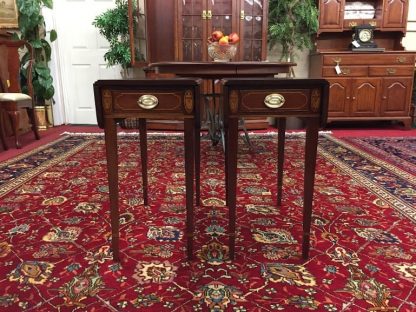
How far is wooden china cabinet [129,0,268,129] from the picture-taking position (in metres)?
4.33

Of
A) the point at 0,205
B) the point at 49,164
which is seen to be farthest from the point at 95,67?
the point at 0,205

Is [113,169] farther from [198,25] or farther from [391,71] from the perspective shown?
[391,71]

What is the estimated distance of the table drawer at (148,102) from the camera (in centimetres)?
126

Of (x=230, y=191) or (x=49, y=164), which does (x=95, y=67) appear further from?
(x=230, y=191)

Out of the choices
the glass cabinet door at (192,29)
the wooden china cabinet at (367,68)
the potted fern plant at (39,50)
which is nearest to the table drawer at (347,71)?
the wooden china cabinet at (367,68)

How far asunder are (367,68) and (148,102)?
3.93 metres

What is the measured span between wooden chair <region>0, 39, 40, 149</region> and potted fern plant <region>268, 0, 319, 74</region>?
2.91 metres

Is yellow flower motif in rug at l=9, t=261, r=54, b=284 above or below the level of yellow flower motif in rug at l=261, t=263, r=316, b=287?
above

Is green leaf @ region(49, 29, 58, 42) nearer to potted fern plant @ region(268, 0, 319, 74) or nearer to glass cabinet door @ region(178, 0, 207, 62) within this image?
glass cabinet door @ region(178, 0, 207, 62)

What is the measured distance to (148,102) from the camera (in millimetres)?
1261

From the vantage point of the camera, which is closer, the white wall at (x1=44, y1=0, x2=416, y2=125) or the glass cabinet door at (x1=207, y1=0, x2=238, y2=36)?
the glass cabinet door at (x1=207, y1=0, x2=238, y2=36)

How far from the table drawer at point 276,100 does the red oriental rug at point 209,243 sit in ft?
1.97

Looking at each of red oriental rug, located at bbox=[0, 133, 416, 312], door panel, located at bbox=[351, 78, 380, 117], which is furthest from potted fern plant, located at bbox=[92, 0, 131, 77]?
door panel, located at bbox=[351, 78, 380, 117]

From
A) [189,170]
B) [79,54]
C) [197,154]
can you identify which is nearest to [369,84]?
[197,154]
